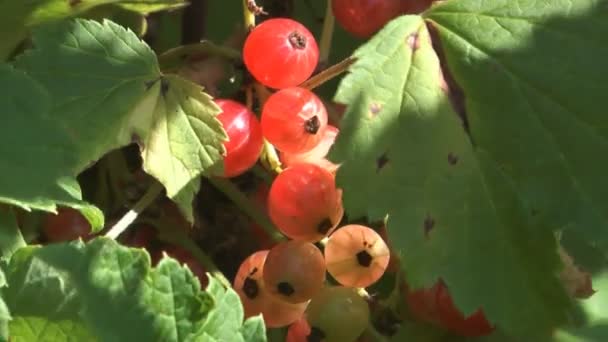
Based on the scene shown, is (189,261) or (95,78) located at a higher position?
(95,78)

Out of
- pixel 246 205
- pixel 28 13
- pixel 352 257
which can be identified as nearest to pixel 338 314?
pixel 352 257

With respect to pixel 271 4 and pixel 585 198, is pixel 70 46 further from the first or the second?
pixel 585 198

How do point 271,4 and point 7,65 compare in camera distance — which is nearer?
point 7,65

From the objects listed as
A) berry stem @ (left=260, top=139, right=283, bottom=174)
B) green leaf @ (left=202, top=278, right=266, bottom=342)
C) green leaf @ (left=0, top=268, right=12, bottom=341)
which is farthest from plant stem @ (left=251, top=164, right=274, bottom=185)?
green leaf @ (left=0, top=268, right=12, bottom=341)

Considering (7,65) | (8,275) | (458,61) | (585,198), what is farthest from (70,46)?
(585,198)

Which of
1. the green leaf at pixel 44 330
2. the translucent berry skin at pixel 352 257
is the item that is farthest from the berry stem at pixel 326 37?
the green leaf at pixel 44 330

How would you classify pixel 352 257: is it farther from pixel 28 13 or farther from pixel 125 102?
pixel 28 13

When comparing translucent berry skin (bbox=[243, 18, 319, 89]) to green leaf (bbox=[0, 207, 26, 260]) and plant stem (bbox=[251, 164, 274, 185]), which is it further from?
green leaf (bbox=[0, 207, 26, 260])
